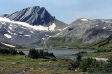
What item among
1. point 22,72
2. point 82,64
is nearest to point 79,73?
→ point 82,64

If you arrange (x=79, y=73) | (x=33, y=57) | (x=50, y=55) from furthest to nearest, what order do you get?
(x=50, y=55)
(x=33, y=57)
(x=79, y=73)

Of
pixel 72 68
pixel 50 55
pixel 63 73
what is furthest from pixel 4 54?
pixel 63 73

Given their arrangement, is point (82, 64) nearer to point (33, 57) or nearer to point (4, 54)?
point (33, 57)

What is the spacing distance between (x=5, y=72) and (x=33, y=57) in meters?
65.3

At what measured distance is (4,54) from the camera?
7530 inches

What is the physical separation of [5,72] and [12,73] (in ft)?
8.60

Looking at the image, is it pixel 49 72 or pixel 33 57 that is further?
pixel 33 57

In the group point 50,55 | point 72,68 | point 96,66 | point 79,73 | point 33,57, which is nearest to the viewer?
point 79,73

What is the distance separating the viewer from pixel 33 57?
564 feet

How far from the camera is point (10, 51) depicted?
643 ft

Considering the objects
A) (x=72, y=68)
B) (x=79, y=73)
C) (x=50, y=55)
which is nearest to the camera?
(x=79, y=73)

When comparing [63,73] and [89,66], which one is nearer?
[63,73]

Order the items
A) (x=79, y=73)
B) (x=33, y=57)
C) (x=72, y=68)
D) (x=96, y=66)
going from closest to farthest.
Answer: (x=79, y=73) < (x=96, y=66) < (x=72, y=68) < (x=33, y=57)

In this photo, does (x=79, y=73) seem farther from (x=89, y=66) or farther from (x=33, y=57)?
(x=33, y=57)
